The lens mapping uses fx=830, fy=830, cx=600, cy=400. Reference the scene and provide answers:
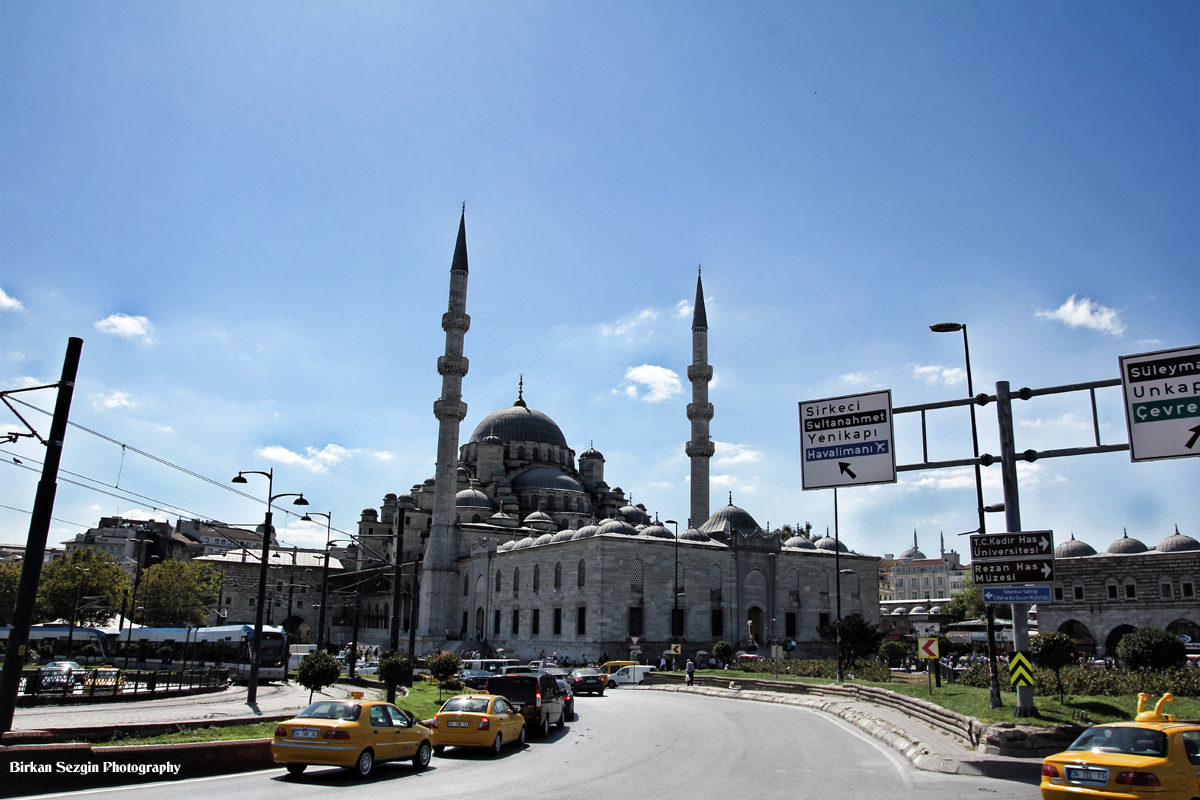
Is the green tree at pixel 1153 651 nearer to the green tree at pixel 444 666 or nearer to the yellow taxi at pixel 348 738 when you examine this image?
the yellow taxi at pixel 348 738

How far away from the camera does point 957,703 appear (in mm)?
17156

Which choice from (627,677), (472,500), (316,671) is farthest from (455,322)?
(316,671)

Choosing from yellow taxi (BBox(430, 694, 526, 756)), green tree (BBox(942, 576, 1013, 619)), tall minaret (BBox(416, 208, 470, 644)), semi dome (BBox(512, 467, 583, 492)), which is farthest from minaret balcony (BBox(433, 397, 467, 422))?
green tree (BBox(942, 576, 1013, 619))

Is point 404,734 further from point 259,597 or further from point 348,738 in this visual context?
point 259,597

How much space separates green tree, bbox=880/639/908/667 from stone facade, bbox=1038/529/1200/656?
9.77m

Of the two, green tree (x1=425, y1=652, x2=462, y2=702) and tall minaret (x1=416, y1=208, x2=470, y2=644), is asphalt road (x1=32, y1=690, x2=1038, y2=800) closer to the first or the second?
green tree (x1=425, y1=652, x2=462, y2=702)

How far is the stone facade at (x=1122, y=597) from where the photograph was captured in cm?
4097

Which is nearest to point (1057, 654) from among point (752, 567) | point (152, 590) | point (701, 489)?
point (752, 567)

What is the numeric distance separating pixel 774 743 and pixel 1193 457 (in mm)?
8581

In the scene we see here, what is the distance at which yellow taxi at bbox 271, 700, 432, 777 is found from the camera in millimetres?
10906

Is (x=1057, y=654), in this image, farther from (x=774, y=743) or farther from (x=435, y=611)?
(x=435, y=611)

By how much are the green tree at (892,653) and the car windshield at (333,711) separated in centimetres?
3007

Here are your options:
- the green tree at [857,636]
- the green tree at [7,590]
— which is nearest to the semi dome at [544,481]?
the green tree at [7,590]

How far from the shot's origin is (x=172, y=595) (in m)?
56.5
